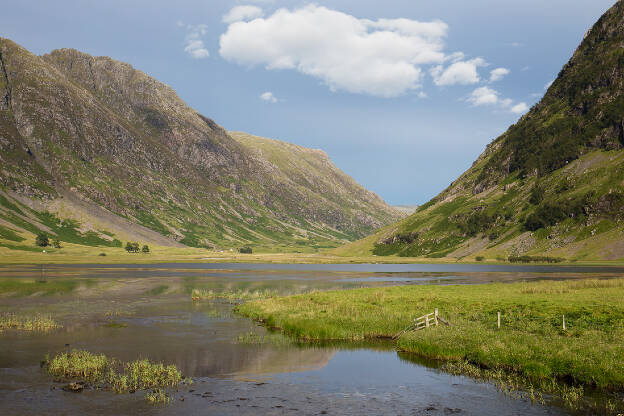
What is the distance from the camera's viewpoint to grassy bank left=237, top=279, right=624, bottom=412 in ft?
102

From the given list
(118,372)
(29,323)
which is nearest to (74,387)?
(118,372)

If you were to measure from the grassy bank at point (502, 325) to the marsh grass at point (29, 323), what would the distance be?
76.5ft

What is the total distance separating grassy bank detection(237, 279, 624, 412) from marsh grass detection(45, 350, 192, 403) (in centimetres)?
1816

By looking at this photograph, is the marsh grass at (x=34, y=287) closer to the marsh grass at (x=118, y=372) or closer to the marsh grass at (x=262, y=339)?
the marsh grass at (x=262, y=339)

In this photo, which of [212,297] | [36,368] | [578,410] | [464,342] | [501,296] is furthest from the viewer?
[212,297]

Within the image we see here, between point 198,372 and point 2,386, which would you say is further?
point 198,372

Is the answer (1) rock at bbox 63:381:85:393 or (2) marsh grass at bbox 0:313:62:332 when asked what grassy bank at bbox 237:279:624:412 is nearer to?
(1) rock at bbox 63:381:85:393

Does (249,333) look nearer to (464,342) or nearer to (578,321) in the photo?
(464,342)

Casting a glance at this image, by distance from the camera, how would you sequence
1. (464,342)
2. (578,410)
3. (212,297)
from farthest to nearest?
1. (212,297)
2. (464,342)
3. (578,410)

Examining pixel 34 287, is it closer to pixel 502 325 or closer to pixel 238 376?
pixel 238 376

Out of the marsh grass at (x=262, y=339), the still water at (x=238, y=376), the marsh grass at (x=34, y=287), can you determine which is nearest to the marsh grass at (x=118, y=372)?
the still water at (x=238, y=376)

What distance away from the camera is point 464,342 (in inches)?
1519

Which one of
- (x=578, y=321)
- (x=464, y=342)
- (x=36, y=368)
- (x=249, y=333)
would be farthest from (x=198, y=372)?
(x=578, y=321)

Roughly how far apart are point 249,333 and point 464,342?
21.9 meters
